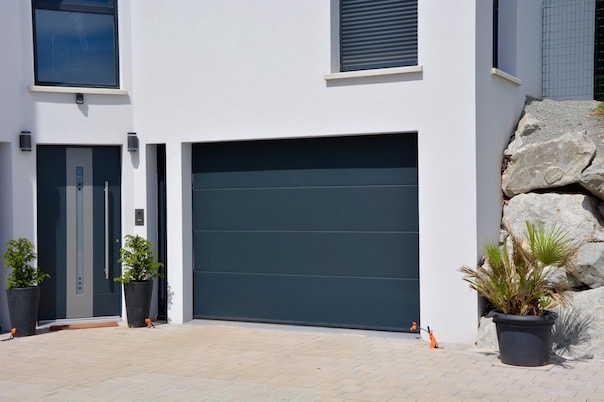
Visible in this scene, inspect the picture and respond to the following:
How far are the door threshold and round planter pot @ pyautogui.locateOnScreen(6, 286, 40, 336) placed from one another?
525 mm

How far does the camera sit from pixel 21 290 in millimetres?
11203

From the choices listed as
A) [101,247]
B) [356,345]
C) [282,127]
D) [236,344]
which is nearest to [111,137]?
[101,247]

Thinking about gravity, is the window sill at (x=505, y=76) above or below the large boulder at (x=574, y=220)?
above

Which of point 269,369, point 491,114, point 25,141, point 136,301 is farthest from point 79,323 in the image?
point 491,114

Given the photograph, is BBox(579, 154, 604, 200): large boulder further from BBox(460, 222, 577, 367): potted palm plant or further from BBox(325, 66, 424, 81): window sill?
→ BBox(325, 66, 424, 81): window sill

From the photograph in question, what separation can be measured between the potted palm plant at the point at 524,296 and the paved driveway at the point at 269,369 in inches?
8.7

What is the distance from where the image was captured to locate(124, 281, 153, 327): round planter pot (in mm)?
11727

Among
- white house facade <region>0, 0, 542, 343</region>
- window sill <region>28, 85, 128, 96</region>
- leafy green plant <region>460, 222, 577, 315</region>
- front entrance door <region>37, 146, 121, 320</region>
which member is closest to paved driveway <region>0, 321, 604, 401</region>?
leafy green plant <region>460, 222, 577, 315</region>

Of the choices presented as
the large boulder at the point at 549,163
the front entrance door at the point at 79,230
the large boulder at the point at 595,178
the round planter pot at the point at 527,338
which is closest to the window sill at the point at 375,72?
the large boulder at the point at 549,163

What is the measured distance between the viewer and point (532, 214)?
10.7m

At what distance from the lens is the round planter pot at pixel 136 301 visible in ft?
38.5

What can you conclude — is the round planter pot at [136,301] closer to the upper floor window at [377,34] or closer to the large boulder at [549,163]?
the upper floor window at [377,34]

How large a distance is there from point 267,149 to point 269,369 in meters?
3.80

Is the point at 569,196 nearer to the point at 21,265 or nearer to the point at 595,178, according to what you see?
the point at 595,178
